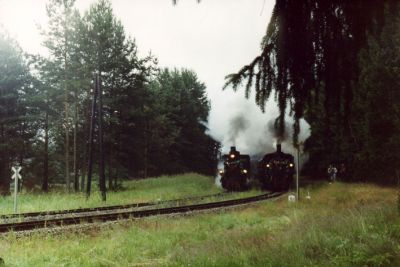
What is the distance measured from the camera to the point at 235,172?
36938 mm

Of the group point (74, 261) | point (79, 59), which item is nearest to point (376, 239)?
point (74, 261)

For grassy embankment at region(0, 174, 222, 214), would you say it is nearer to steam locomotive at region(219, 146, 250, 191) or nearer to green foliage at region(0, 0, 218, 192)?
steam locomotive at region(219, 146, 250, 191)

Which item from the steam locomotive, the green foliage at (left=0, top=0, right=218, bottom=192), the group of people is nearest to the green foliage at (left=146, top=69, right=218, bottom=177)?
the green foliage at (left=0, top=0, right=218, bottom=192)

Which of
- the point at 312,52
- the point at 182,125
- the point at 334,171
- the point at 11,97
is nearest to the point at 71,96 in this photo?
the point at 11,97

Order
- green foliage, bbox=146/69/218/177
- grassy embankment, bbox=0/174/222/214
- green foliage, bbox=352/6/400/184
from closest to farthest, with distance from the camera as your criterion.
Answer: grassy embankment, bbox=0/174/222/214
green foliage, bbox=352/6/400/184
green foliage, bbox=146/69/218/177

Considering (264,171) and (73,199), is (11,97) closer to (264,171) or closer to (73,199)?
(73,199)

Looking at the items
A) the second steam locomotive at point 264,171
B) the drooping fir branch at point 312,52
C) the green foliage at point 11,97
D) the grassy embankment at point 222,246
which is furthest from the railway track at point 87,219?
the green foliage at point 11,97

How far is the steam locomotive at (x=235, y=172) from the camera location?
36.7m

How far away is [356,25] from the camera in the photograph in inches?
145

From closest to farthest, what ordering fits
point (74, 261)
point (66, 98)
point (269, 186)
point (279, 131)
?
1. point (279, 131)
2. point (74, 261)
3. point (269, 186)
4. point (66, 98)

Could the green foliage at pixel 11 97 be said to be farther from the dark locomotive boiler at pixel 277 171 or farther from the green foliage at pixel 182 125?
the dark locomotive boiler at pixel 277 171

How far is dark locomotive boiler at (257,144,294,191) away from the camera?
34763mm

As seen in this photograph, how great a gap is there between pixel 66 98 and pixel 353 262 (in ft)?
114

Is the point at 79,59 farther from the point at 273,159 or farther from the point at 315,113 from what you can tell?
the point at 315,113
